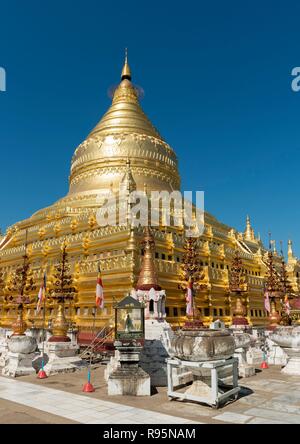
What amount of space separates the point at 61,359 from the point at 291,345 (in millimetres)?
10078

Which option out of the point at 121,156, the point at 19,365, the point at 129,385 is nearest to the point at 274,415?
the point at 129,385

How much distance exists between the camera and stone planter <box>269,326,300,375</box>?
16.0 meters

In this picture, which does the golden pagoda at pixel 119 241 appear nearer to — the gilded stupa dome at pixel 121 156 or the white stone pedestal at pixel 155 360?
the gilded stupa dome at pixel 121 156

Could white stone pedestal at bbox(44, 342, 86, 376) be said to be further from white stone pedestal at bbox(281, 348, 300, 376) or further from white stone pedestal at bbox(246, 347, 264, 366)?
white stone pedestal at bbox(281, 348, 300, 376)

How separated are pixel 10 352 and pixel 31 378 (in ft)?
6.82

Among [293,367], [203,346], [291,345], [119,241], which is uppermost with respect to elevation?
[119,241]

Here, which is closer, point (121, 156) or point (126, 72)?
point (121, 156)

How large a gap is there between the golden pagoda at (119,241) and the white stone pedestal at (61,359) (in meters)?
9.04

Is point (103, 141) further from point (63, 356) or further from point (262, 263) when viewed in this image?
point (63, 356)

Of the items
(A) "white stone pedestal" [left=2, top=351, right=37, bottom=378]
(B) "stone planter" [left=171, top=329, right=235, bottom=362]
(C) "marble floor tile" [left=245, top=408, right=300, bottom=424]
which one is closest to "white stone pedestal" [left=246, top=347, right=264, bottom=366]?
(B) "stone planter" [left=171, top=329, right=235, bottom=362]

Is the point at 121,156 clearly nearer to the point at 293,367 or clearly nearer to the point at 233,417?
the point at 293,367

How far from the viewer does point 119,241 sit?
30984mm

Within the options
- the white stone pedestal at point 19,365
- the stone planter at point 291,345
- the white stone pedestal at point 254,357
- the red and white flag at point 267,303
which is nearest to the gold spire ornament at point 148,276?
the white stone pedestal at point 254,357
